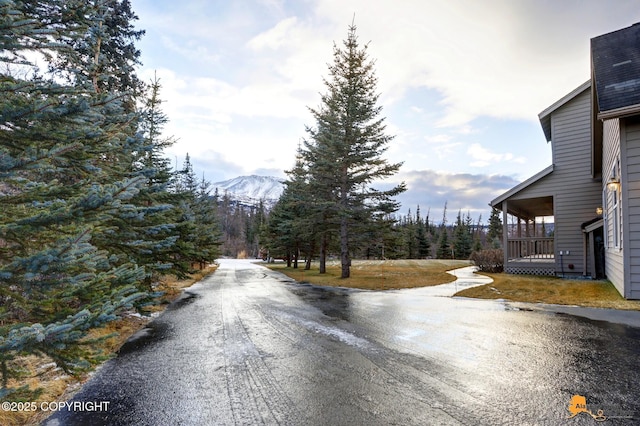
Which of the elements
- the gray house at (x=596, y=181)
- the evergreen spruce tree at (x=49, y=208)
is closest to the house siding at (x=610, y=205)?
the gray house at (x=596, y=181)

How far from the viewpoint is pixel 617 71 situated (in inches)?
368

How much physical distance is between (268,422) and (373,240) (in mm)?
16475

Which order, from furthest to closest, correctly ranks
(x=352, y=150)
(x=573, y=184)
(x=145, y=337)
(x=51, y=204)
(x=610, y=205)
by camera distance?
1. (x=352, y=150)
2. (x=573, y=184)
3. (x=610, y=205)
4. (x=145, y=337)
5. (x=51, y=204)

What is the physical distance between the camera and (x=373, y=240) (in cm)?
1908

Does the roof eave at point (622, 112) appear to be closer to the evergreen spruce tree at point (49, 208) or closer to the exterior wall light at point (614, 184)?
the exterior wall light at point (614, 184)

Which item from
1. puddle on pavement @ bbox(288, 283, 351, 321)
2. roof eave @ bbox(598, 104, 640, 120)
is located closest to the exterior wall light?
roof eave @ bbox(598, 104, 640, 120)

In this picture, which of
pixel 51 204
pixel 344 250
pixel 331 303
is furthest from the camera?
pixel 344 250

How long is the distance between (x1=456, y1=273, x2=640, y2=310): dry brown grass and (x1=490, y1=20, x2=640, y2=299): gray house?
0.46 m

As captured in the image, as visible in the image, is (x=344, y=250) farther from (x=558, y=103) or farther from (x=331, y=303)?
(x=558, y=103)

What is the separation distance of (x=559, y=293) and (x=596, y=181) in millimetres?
7099

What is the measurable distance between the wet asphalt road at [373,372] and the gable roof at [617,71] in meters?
5.63

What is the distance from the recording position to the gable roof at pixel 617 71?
8.34m

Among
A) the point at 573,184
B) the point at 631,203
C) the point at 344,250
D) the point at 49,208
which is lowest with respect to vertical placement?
the point at 344,250

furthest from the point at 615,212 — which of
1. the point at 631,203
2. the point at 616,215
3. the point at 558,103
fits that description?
the point at 558,103
